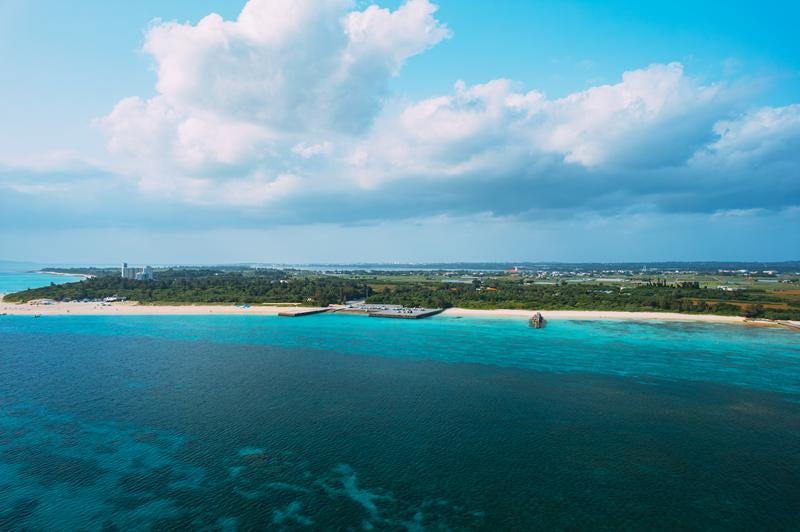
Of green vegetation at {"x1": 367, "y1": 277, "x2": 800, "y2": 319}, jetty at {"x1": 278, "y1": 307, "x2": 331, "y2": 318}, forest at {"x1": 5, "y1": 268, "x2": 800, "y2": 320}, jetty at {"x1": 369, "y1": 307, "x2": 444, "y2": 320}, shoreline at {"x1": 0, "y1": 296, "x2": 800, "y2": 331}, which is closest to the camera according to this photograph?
shoreline at {"x1": 0, "y1": 296, "x2": 800, "y2": 331}

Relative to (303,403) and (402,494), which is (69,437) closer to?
(303,403)

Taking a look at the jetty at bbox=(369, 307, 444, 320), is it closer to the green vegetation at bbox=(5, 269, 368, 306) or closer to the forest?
the forest

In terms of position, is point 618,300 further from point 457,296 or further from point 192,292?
point 192,292

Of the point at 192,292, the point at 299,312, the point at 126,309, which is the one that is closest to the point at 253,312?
the point at 299,312

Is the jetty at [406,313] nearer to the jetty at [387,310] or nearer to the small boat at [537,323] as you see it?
the jetty at [387,310]

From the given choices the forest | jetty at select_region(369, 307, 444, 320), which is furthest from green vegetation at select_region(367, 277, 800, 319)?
jetty at select_region(369, 307, 444, 320)

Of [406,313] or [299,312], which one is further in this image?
[299,312]

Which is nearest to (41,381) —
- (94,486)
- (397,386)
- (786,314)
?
(94,486)

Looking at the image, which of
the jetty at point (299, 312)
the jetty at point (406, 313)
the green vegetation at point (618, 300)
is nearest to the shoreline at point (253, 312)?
the jetty at point (299, 312)
